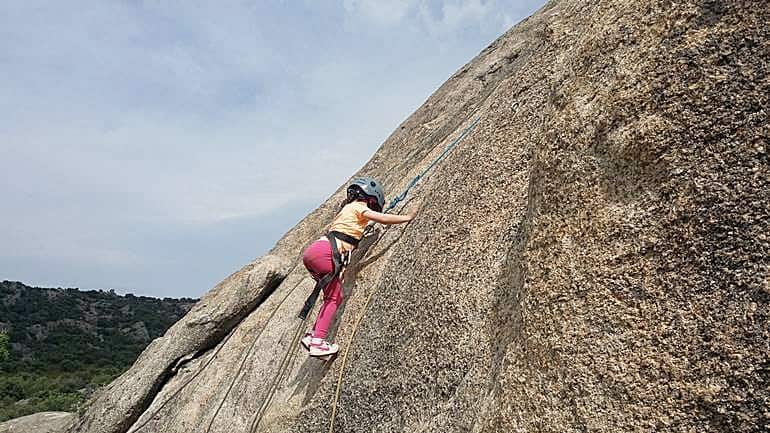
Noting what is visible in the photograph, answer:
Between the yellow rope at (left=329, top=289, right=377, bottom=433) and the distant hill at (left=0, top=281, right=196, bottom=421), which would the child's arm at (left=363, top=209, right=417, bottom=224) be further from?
the distant hill at (left=0, top=281, right=196, bottom=421)

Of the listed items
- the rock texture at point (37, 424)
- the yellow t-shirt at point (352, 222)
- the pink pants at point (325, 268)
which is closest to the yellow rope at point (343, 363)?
the pink pants at point (325, 268)

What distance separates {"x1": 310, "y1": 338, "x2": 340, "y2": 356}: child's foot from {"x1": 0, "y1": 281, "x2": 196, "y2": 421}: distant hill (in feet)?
105

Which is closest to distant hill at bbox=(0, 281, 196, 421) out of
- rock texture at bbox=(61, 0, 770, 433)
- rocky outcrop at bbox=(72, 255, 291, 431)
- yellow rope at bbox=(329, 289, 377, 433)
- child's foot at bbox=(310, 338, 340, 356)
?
rocky outcrop at bbox=(72, 255, 291, 431)

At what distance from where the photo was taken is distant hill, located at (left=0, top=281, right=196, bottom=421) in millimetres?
42125

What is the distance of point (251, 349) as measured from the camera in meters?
9.66

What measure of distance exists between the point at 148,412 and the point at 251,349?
8.59 ft

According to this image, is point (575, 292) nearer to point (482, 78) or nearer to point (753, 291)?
point (753, 291)

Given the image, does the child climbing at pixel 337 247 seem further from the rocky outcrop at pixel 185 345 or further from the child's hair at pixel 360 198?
the rocky outcrop at pixel 185 345

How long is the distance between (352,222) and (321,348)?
154 cm

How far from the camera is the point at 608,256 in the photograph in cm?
338

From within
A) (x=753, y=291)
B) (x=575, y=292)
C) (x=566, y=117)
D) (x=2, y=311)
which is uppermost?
(x=2, y=311)

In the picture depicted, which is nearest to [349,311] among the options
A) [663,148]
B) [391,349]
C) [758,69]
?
[391,349]

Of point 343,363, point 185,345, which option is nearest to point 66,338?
point 185,345

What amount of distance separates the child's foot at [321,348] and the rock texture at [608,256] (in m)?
0.87
